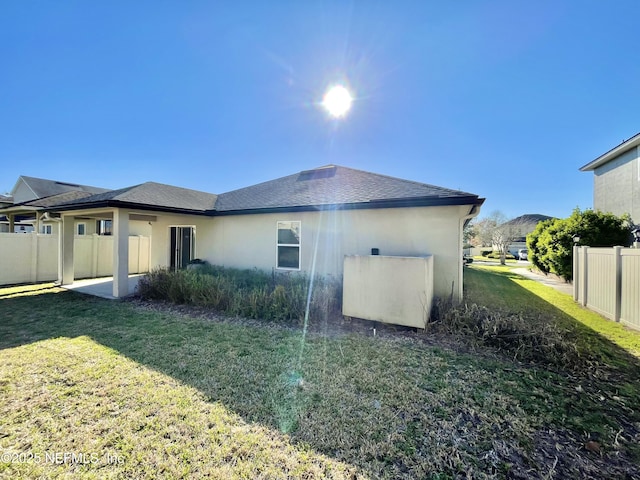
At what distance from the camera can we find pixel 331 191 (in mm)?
10031

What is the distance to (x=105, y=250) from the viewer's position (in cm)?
1342

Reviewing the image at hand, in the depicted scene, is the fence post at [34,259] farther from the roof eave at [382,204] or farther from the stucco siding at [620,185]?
the stucco siding at [620,185]

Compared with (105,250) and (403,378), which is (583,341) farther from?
(105,250)

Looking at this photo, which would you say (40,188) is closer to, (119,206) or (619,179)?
(119,206)

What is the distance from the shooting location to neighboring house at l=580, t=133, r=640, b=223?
13438mm

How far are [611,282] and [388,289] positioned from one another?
6.63 meters

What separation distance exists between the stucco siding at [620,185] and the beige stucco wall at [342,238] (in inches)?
533

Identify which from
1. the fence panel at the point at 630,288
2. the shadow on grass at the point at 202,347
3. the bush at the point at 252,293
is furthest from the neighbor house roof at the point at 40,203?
the fence panel at the point at 630,288

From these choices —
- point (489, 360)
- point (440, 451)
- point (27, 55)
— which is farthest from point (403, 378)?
point (27, 55)

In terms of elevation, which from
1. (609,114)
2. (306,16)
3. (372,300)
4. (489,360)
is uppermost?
(306,16)

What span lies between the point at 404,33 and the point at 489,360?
942cm

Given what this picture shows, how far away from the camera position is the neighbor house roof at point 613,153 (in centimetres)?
1319

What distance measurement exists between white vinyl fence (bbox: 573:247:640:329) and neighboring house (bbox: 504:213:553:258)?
3034 cm

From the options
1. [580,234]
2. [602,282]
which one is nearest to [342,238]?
[602,282]
